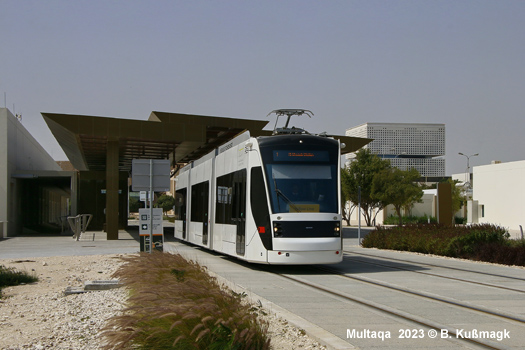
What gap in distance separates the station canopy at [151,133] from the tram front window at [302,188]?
15492mm

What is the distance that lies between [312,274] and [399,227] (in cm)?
1139

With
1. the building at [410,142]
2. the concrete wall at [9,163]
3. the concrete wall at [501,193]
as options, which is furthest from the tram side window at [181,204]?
the building at [410,142]

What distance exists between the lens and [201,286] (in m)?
7.82

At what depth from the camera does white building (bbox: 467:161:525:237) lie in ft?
166

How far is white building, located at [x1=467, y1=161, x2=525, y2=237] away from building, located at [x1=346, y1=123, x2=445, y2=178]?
132720 mm

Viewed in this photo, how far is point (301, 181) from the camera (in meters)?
14.5

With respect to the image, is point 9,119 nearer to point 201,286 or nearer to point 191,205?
point 191,205

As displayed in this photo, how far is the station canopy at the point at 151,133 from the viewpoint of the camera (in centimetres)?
2825

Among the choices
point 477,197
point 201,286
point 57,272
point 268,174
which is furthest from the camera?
point 477,197

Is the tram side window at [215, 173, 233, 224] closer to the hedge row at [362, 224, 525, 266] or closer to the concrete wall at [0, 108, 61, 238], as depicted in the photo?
the hedge row at [362, 224, 525, 266]

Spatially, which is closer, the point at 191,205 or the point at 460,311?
the point at 460,311

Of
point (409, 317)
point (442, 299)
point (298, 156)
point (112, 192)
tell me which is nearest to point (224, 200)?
point (298, 156)

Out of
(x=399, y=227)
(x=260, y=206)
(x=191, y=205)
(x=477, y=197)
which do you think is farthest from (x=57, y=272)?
(x=477, y=197)

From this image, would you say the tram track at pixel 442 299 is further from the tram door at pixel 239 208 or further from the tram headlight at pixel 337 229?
the tram door at pixel 239 208
